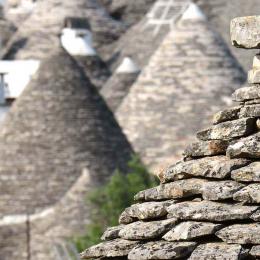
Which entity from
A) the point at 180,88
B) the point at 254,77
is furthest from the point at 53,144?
the point at 254,77

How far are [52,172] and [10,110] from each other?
2.60m

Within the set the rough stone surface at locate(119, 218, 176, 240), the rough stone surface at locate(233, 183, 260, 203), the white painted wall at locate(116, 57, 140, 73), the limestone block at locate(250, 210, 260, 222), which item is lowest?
the limestone block at locate(250, 210, 260, 222)

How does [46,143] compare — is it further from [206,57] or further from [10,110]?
[206,57]

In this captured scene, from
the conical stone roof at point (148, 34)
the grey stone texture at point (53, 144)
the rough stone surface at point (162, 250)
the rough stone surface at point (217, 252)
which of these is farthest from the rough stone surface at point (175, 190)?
the conical stone roof at point (148, 34)

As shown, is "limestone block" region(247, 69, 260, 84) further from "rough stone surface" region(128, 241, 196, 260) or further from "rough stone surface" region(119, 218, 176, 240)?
"rough stone surface" region(128, 241, 196, 260)

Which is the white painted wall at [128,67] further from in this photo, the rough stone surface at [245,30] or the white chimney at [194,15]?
the rough stone surface at [245,30]

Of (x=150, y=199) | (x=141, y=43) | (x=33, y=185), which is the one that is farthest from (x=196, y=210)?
(x=141, y=43)

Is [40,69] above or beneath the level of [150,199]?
above

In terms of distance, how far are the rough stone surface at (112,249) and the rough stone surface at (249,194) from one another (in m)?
0.75

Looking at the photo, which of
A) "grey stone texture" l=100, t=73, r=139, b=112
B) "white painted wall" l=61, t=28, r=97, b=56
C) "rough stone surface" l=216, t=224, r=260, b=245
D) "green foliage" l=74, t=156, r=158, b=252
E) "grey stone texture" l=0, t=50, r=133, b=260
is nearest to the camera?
"rough stone surface" l=216, t=224, r=260, b=245

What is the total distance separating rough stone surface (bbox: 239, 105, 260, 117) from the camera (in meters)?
11.0

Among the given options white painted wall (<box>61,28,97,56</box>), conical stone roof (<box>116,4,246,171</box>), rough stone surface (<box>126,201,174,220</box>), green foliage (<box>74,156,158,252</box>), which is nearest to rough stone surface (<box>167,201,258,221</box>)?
rough stone surface (<box>126,201,174,220</box>)

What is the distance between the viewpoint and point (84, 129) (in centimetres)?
4134

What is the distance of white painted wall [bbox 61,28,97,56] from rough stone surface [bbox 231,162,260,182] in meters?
41.1
